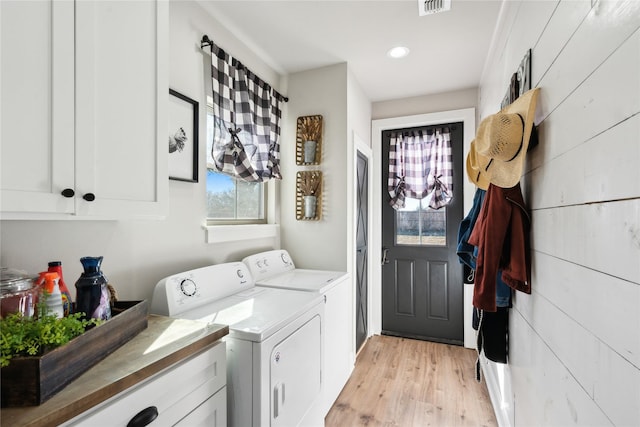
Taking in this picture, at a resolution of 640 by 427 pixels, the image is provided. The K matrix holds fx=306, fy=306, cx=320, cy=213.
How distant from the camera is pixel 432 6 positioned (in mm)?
1747

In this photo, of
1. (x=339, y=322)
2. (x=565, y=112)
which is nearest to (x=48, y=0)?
(x=565, y=112)

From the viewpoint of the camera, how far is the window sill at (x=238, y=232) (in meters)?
1.87

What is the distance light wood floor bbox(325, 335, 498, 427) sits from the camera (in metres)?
2.00

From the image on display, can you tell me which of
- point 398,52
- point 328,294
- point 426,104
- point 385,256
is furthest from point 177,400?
point 426,104

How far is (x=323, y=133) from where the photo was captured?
101 inches

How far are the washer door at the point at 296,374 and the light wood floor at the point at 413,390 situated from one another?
541 mm

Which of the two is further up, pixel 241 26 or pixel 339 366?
pixel 241 26

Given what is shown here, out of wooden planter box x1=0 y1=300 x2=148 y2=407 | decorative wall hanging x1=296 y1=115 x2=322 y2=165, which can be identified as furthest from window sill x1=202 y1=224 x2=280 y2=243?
wooden planter box x1=0 y1=300 x2=148 y2=407

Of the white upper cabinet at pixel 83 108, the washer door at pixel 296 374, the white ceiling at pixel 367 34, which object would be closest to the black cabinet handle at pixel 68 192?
the white upper cabinet at pixel 83 108

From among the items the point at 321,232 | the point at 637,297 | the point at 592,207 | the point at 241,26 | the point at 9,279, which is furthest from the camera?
the point at 321,232

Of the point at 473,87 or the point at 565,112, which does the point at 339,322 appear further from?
the point at 473,87

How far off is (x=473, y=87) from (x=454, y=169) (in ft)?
2.68

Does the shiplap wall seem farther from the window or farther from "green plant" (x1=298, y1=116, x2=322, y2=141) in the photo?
the window

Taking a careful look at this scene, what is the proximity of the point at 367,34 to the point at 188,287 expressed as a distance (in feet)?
6.50
